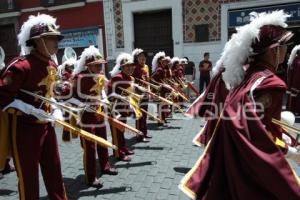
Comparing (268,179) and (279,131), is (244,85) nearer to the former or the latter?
(279,131)

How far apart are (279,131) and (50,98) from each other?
2.43 meters

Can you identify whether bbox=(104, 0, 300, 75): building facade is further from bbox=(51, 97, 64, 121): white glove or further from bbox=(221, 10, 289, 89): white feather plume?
bbox=(221, 10, 289, 89): white feather plume

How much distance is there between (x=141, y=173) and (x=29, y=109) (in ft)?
8.12

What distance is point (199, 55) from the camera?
1536cm

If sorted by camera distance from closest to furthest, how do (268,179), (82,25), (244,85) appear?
(268,179) < (244,85) < (82,25)

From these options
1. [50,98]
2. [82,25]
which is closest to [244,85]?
[50,98]

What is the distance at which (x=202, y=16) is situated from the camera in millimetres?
15023

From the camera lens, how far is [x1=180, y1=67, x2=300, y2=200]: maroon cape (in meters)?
1.99

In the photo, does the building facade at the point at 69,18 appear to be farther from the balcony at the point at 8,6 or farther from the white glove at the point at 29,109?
the white glove at the point at 29,109

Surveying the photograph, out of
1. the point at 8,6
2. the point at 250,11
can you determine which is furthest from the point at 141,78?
the point at 8,6

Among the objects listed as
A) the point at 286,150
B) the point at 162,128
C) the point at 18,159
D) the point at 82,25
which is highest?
the point at 82,25

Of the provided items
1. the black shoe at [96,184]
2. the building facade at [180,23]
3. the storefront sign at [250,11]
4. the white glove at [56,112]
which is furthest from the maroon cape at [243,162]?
the building facade at [180,23]

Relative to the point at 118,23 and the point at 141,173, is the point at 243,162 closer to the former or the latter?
the point at 141,173

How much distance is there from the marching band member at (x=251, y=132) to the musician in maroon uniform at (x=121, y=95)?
3701 mm
